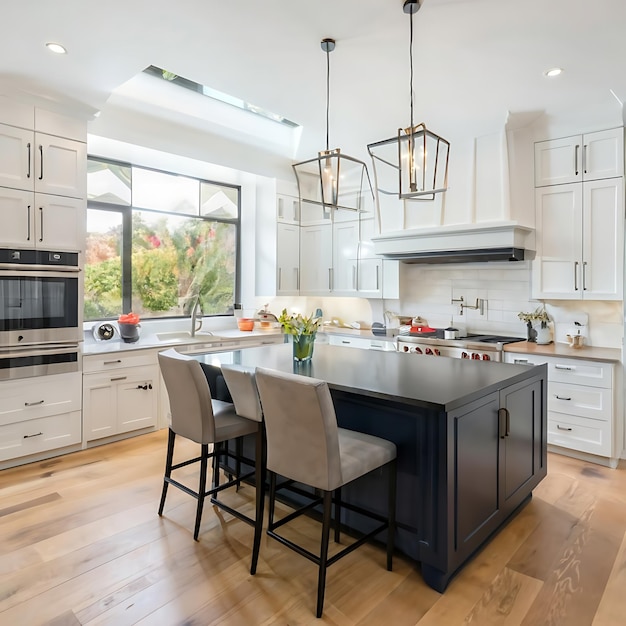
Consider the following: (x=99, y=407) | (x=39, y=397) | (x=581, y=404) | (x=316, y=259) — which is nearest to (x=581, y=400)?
(x=581, y=404)

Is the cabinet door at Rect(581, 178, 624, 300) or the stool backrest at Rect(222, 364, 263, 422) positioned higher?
the cabinet door at Rect(581, 178, 624, 300)

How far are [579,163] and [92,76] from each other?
3912 millimetres

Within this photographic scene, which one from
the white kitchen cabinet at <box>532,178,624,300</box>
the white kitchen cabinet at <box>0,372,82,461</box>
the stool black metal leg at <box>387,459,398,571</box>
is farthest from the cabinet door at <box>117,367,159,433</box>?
the white kitchen cabinet at <box>532,178,624,300</box>

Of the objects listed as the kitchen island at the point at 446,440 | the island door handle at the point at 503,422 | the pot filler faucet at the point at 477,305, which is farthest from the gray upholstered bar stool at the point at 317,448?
the pot filler faucet at the point at 477,305

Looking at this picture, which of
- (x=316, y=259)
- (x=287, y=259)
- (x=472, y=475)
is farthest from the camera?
(x=316, y=259)

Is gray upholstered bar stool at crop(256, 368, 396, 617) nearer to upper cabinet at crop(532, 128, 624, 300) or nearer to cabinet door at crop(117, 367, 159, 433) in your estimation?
cabinet door at crop(117, 367, 159, 433)

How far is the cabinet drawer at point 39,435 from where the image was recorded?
3.41 metres

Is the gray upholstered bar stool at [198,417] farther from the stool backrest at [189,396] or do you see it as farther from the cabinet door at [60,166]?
the cabinet door at [60,166]

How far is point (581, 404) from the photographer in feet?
12.0

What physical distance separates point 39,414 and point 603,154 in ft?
16.4

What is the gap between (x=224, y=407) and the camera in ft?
9.24

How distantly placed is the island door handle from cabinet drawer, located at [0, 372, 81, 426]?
3.24 meters

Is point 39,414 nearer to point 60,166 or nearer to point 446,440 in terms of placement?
point 60,166

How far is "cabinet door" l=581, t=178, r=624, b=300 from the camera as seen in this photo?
12.1ft
